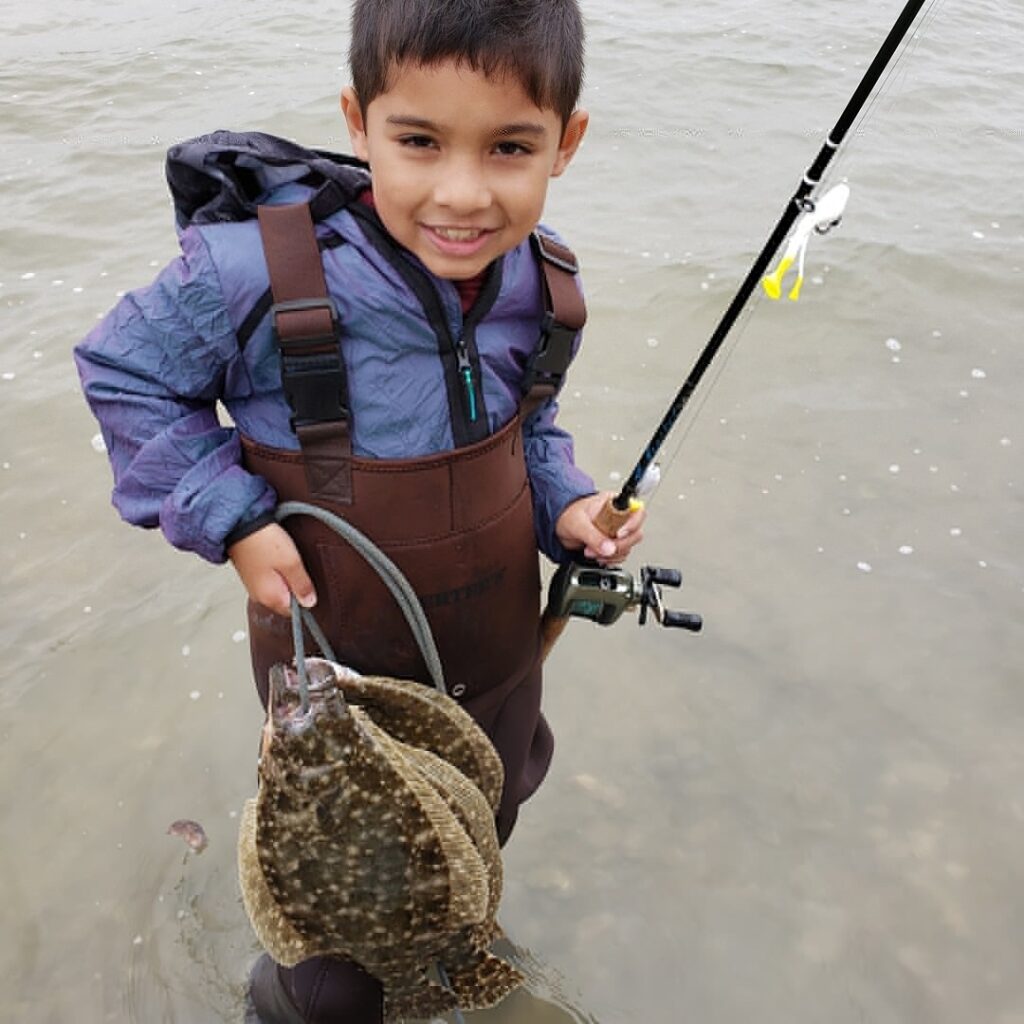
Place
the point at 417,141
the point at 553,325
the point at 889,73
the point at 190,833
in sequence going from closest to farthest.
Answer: the point at 417,141
the point at 553,325
the point at 190,833
the point at 889,73

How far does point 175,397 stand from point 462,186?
2.31 feet

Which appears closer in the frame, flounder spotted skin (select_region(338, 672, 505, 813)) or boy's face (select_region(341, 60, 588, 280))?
boy's face (select_region(341, 60, 588, 280))

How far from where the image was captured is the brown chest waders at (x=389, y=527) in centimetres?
188

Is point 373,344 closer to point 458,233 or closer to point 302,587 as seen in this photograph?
point 458,233

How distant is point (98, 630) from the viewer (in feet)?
12.9

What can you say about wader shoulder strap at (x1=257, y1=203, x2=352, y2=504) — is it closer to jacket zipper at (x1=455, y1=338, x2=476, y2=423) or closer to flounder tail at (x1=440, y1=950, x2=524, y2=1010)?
jacket zipper at (x1=455, y1=338, x2=476, y2=423)

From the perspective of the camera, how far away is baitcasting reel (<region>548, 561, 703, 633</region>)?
2.45 m

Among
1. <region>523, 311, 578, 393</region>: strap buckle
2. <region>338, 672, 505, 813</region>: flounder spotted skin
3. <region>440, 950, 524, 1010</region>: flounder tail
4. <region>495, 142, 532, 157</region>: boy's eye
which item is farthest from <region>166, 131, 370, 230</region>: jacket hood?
<region>440, 950, 524, 1010</region>: flounder tail

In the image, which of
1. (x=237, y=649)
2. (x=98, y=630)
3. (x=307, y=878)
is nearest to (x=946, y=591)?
(x=237, y=649)

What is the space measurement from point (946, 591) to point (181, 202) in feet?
11.4

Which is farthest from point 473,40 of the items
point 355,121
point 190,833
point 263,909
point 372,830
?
point 190,833

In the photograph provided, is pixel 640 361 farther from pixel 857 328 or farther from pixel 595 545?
pixel 595 545

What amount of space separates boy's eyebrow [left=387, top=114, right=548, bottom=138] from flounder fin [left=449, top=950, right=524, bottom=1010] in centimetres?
168

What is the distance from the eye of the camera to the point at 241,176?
1971 millimetres
